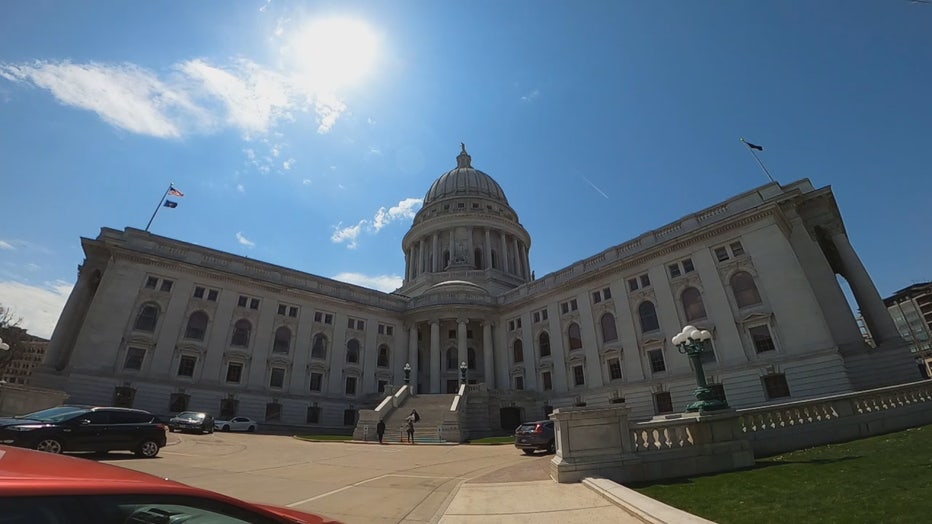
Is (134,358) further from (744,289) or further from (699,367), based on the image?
(744,289)

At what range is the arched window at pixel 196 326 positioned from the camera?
38.4m

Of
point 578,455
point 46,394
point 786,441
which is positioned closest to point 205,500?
point 578,455

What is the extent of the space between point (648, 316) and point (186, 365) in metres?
40.9

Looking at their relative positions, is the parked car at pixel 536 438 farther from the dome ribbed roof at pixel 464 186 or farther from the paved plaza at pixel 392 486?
the dome ribbed roof at pixel 464 186

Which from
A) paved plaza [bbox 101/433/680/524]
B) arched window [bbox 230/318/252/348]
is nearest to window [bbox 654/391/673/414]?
paved plaza [bbox 101/433/680/524]

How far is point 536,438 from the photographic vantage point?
749 inches

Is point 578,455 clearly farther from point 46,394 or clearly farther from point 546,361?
point 546,361

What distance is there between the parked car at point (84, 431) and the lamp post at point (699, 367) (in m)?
18.8

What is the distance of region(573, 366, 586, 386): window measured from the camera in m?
39.7

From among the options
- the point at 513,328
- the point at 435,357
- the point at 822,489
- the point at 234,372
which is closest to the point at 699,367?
the point at 822,489

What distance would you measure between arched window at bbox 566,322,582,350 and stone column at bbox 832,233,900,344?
2131 cm

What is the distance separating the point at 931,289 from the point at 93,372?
134839mm

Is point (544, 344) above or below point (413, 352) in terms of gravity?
below

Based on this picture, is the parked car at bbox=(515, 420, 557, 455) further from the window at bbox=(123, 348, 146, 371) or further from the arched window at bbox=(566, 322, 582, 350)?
the window at bbox=(123, 348, 146, 371)
